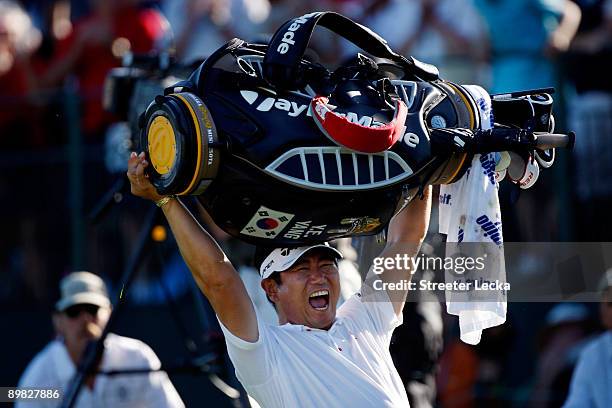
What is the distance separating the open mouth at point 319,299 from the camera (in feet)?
15.6

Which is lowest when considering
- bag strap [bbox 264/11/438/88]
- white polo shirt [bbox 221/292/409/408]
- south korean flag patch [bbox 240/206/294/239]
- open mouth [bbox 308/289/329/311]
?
white polo shirt [bbox 221/292/409/408]

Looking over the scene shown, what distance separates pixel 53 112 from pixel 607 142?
10.8ft

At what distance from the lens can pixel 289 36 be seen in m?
4.10

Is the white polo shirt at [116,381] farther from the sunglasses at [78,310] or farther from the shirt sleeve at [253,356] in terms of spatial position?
the shirt sleeve at [253,356]

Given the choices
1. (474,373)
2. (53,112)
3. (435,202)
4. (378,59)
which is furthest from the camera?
(53,112)

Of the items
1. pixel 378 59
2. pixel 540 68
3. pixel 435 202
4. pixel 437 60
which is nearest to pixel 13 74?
pixel 437 60

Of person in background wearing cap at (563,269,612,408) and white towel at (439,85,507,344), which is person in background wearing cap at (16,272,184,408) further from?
white towel at (439,85,507,344)

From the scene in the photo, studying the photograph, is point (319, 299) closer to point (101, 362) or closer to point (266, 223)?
point (266, 223)

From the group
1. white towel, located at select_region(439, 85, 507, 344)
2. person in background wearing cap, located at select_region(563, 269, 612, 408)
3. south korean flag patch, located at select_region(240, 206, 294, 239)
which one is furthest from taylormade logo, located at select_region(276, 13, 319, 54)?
person in background wearing cap, located at select_region(563, 269, 612, 408)

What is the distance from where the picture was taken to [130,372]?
5914 millimetres

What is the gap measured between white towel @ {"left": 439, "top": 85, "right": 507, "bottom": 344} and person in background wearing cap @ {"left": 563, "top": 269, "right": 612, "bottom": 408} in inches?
70.7

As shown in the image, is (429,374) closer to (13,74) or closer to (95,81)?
(95,81)

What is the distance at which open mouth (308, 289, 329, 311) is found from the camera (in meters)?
4.75

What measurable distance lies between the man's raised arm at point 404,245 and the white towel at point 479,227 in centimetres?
38
